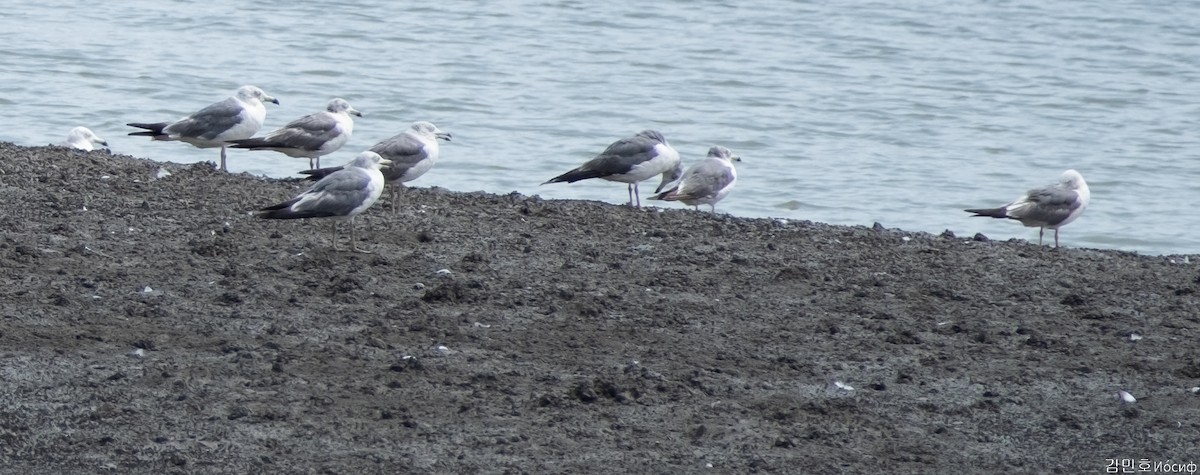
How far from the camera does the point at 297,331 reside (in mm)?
7164

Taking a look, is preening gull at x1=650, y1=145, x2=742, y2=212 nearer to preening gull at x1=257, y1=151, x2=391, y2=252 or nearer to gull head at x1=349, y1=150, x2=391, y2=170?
gull head at x1=349, y1=150, x2=391, y2=170

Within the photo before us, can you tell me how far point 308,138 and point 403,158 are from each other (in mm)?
1490

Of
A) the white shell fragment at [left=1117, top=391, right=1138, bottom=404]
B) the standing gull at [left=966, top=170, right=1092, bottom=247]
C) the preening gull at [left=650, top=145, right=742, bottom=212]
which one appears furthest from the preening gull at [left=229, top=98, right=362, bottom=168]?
the white shell fragment at [left=1117, top=391, right=1138, bottom=404]

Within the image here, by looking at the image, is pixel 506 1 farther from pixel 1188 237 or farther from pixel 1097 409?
pixel 1097 409

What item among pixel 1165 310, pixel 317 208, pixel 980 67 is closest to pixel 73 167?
pixel 317 208

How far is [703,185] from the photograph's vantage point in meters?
11.8

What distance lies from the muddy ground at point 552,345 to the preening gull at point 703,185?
1663mm

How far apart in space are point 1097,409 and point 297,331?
10.8 feet

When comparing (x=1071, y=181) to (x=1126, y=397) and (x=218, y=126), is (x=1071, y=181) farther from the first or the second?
(x=218, y=126)

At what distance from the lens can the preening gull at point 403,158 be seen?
10.3 m

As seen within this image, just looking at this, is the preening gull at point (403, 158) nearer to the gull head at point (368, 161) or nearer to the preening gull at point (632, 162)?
the gull head at point (368, 161)

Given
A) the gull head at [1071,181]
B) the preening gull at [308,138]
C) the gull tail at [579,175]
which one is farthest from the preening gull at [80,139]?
the gull head at [1071,181]

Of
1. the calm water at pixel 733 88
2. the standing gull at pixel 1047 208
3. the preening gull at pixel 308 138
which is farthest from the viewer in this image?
the calm water at pixel 733 88

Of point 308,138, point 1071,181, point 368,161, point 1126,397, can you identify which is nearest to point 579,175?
point 308,138
